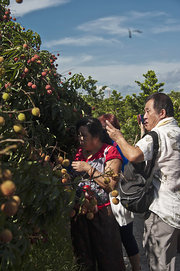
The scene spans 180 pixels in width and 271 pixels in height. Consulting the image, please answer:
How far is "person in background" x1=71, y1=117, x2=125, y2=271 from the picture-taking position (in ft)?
9.32

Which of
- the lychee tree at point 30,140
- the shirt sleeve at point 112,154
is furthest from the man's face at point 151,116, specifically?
the lychee tree at point 30,140

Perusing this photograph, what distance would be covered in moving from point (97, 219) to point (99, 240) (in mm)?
179

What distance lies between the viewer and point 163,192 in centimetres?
243

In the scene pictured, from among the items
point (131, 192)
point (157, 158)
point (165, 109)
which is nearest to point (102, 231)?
point (131, 192)

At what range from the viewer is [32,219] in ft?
5.33

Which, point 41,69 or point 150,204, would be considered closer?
point 150,204

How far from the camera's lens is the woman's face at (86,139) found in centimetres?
289

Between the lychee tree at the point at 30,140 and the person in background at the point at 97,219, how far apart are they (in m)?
0.25

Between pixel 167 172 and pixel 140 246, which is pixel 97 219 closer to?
pixel 167 172

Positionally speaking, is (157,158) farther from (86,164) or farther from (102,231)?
(102,231)

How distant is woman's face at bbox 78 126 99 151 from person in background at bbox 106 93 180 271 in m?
0.41

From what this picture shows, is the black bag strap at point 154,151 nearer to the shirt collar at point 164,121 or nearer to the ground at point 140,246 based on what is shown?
the shirt collar at point 164,121

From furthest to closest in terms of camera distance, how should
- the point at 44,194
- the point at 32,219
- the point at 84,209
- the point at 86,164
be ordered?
the point at 86,164 < the point at 84,209 < the point at 32,219 < the point at 44,194

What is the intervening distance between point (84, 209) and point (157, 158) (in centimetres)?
60
